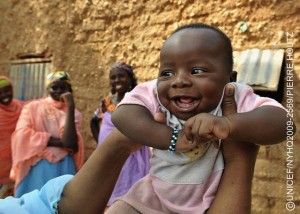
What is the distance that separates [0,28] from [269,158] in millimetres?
5348

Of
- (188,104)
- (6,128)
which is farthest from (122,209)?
(6,128)

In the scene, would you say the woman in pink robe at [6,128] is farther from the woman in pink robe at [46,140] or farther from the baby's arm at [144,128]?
the baby's arm at [144,128]

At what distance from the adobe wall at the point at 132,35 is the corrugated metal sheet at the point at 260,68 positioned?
0.10 metres

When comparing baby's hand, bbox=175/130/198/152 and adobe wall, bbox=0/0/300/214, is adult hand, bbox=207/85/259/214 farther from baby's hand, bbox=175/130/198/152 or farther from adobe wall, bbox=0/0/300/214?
adobe wall, bbox=0/0/300/214

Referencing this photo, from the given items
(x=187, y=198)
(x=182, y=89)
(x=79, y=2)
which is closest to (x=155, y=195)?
(x=187, y=198)

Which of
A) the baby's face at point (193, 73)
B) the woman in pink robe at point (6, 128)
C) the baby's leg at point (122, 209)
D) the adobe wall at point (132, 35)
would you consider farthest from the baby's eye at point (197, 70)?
the woman in pink robe at point (6, 128)

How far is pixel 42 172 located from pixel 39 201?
3188mm

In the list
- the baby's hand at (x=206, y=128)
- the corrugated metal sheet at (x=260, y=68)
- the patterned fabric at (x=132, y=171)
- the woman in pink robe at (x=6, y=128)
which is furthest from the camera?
the woman in pink robe at (x=6, y=128)

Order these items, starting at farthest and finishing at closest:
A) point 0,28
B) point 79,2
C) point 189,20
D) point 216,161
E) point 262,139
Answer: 1. point 0,28
2. point 79,2
3. point 189,20
4. point 216,161
5. point 262,139

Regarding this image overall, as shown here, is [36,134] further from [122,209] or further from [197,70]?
[197,70]

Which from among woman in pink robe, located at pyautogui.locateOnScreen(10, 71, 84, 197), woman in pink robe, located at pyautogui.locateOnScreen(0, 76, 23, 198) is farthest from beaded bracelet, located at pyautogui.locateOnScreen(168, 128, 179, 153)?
woman in pink robe, located at pyautogui.locateOnScreen(0, 76, 23, 198)

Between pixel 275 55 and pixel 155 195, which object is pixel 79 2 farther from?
pixel 155 195

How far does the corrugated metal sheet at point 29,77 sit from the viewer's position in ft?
22.5

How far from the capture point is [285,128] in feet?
3.61
